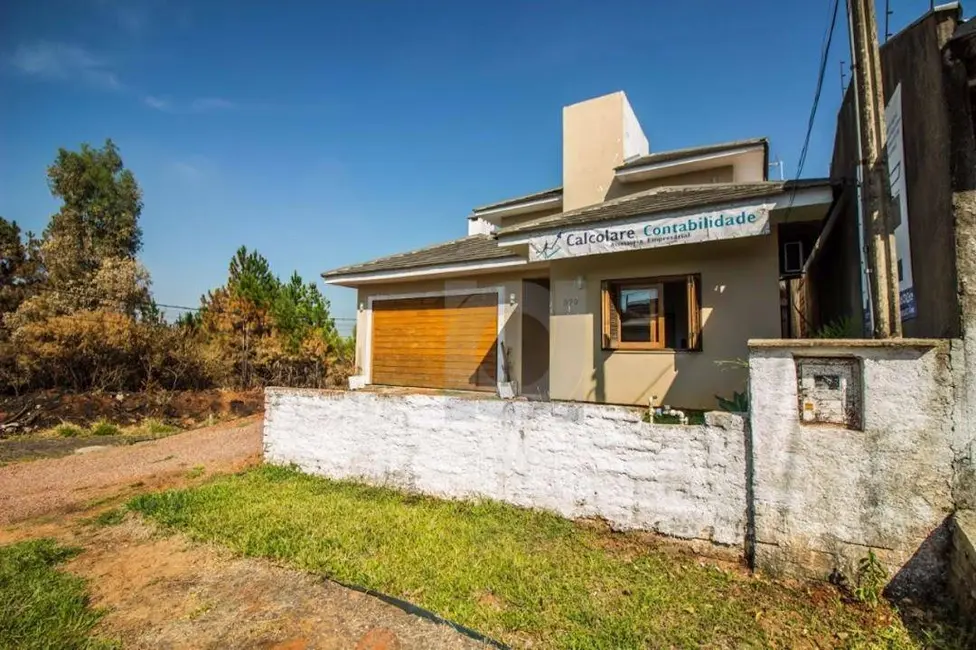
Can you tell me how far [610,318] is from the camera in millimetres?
9766

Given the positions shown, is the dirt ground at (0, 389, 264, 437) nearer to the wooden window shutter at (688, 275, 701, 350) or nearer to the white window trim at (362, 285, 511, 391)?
the white window trim at (362, 285, 511, 391)

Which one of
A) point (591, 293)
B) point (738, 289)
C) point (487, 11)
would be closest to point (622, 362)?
point (591, 293)

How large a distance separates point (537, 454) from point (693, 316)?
475cm

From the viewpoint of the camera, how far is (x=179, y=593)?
16.2ft

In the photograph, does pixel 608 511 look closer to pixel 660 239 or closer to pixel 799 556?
pixel 799 556

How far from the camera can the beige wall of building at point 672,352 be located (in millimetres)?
8469

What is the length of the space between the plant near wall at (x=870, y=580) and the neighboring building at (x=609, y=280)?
440 cm

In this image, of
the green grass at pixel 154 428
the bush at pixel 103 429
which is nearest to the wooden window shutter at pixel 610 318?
the green grass at pixel 154 428

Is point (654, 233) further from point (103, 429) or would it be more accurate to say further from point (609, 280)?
point (103, 429)

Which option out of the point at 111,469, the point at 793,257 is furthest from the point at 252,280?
the point at 793,257

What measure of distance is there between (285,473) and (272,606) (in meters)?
4.94

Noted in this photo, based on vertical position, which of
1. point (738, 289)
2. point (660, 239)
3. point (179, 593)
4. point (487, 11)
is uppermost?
point (487, 11)

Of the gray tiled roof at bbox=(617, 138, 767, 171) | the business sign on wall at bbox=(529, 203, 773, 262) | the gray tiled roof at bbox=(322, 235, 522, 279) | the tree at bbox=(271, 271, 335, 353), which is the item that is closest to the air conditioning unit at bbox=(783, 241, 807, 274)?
the business sign on wall at bbox=(529, 203, 773, 262)

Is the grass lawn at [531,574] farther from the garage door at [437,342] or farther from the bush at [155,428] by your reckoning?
the bush at [155,428]
